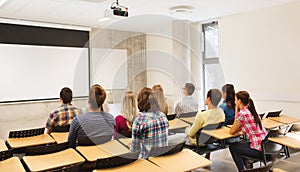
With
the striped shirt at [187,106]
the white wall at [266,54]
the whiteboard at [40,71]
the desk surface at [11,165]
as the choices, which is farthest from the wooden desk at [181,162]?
the whiteboard at [40,71]

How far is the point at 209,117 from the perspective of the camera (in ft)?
10.5

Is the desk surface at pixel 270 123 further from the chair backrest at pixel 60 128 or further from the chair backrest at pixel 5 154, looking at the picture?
the chair backrest at pixel 5 154

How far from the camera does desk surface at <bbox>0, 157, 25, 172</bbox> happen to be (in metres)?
1.98

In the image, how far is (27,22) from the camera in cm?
600

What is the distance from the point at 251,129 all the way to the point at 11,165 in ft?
8.14

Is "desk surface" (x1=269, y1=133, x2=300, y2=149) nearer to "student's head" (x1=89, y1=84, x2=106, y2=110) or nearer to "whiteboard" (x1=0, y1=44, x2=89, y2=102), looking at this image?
"student's head" (x1=89, y1=84, x2=106, y2=110)

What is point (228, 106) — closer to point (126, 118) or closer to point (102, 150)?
point (126, 118)

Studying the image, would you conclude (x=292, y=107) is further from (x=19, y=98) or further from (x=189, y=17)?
(x=19, y=98)

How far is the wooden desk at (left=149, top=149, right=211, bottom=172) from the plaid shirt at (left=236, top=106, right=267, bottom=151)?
942 mm

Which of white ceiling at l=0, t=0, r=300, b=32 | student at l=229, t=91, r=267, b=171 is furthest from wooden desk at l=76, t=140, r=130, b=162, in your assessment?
white ceiling at l=0, t=0, r=300, b=32

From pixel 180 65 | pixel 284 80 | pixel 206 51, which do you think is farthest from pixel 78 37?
pixel 284 80

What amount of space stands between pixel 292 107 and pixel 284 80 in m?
0.55

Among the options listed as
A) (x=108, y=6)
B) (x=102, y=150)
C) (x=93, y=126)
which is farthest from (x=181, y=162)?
(x=108, y=6)

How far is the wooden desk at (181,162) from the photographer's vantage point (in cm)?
209
